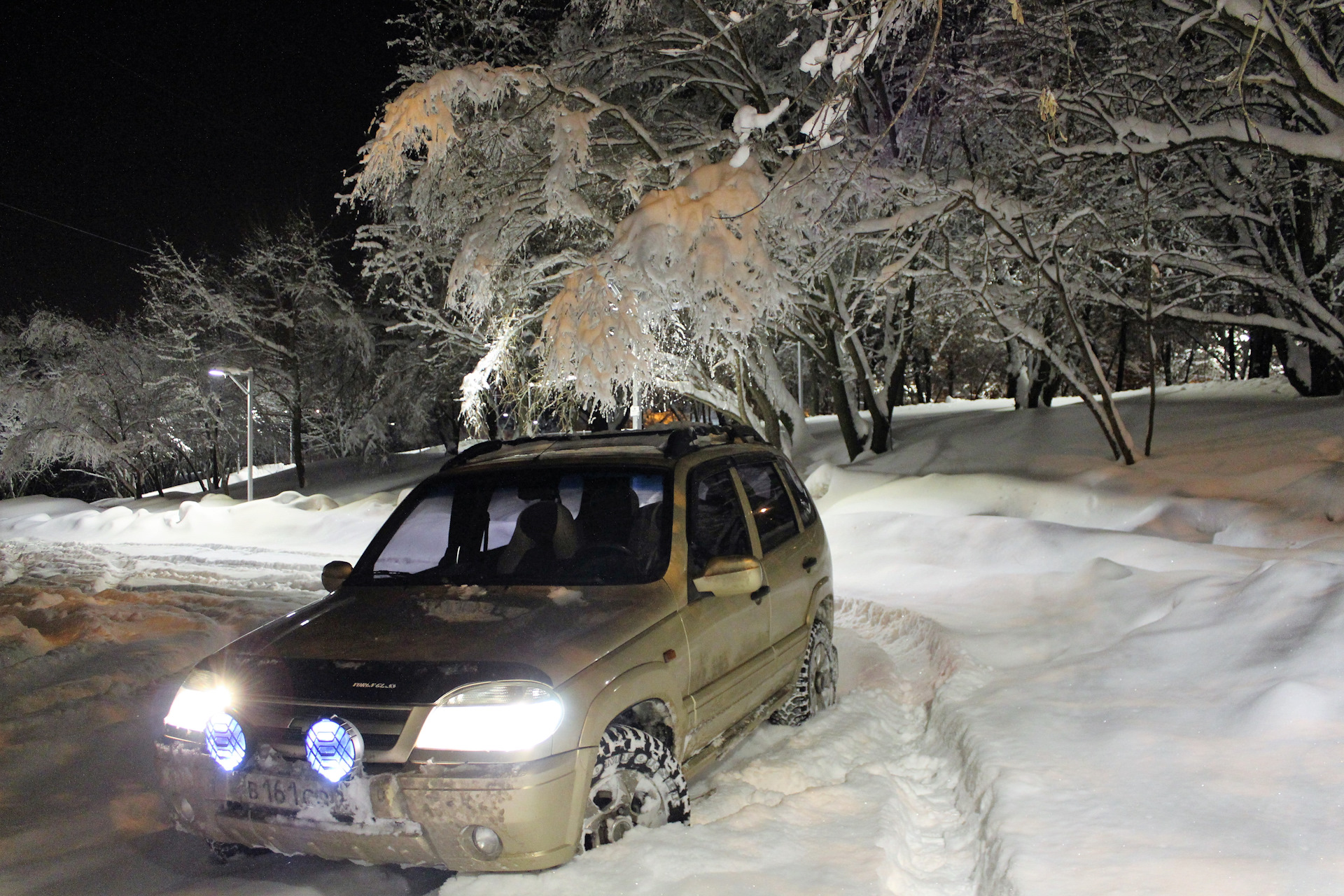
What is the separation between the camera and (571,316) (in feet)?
29.2

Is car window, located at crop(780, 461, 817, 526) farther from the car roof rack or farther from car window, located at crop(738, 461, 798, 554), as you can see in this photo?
the car roof rack

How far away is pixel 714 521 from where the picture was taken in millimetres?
4543

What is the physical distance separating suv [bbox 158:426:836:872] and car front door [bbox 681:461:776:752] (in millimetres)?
13

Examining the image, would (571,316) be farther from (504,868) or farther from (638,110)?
(638,110)

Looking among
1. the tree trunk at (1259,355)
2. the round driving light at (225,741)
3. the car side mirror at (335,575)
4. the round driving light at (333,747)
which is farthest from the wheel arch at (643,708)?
the tree trunk at (1259,355)

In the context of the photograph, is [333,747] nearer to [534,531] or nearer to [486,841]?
[486,841]

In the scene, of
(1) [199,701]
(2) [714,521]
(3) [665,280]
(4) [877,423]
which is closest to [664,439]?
(2) [714,521]

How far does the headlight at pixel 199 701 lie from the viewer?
10.8ft

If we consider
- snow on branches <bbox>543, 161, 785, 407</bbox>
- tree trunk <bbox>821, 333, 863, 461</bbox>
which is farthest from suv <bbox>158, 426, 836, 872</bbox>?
tree trunk <bbox>821, 333, 863, 461</bbox>

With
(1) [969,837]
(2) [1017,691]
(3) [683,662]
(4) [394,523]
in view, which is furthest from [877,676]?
(4) [394,523]

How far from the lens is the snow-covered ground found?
333 cm

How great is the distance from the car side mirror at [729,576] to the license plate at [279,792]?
167cm

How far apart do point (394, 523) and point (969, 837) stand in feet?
9.99

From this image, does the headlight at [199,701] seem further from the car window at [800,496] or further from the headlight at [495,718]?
the car window at [800,496]
